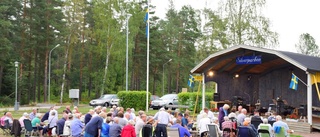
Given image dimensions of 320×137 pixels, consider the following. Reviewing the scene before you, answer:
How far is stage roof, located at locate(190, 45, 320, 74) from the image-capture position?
16594 millimetres

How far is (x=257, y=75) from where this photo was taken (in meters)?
22.0

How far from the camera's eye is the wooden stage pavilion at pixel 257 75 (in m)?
18.1

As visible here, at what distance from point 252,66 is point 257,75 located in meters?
1.21

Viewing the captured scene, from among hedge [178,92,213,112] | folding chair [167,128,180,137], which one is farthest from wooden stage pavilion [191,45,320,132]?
folding chair [167,128,180,137]

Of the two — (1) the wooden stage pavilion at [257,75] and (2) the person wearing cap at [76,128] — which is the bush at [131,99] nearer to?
(1) the wooden stage pavilion at [257,75]

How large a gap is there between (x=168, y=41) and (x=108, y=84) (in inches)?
408

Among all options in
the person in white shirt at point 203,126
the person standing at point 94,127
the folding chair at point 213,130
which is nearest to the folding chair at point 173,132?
the folding chair at point 213,130

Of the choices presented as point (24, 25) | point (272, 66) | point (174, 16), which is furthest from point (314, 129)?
point (174, 16)

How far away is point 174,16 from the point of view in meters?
48.0

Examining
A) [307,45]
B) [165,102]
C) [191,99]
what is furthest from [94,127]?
[307,45]

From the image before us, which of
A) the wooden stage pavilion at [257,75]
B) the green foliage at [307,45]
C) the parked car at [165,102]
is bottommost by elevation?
the parked car at [165,102]

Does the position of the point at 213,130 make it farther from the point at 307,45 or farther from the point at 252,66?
the point at 307,45

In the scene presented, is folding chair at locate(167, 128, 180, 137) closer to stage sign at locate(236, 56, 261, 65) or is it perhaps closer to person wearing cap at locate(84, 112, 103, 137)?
person wearing cap at locate(84, 112, 103, 137)

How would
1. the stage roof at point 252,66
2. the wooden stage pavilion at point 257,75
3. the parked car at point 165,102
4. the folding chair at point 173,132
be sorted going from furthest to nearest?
the parked car at point 165,102 → the wooden stage pavilion at point 257,75 → the stage roof at point 252,66 → the folding chair at point 173,132
